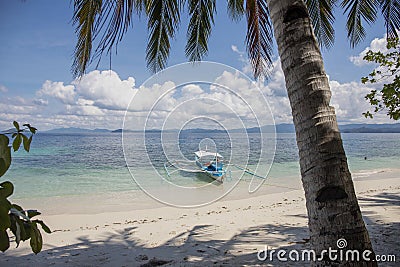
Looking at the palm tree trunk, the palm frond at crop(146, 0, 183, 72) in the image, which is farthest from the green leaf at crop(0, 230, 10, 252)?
the palm frond at crop(146, 0, 183, 72)

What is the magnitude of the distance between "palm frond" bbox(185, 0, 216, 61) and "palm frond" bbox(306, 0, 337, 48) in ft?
5.30

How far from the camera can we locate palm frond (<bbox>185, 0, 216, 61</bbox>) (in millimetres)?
5242

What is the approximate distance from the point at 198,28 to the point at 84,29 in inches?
102

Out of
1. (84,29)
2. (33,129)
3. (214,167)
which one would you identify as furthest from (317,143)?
(214,167)

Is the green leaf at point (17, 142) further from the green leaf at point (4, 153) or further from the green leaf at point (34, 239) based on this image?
the green leaf at point (34, 239)

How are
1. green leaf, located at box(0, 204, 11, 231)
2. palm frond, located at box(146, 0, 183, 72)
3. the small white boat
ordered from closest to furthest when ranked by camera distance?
green leaf, located at box(0, 204, 11, 231) → palm frond, located at box(146, 0, 183, 72) → the small white boat

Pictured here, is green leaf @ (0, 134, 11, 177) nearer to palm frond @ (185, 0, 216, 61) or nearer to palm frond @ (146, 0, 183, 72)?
palm frond @ (146, 0, 183, 72)

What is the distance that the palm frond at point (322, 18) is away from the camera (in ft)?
16.0

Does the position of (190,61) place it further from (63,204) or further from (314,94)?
(63,204)

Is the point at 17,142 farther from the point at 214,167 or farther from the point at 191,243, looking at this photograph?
the point at 214,167

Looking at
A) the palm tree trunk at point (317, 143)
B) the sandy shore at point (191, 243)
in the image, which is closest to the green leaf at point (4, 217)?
the palm tree trunk at point (317, 143)

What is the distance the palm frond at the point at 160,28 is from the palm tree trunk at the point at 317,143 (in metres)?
3.18

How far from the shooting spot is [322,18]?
5.07 meters

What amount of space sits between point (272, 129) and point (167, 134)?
5.80 ft
